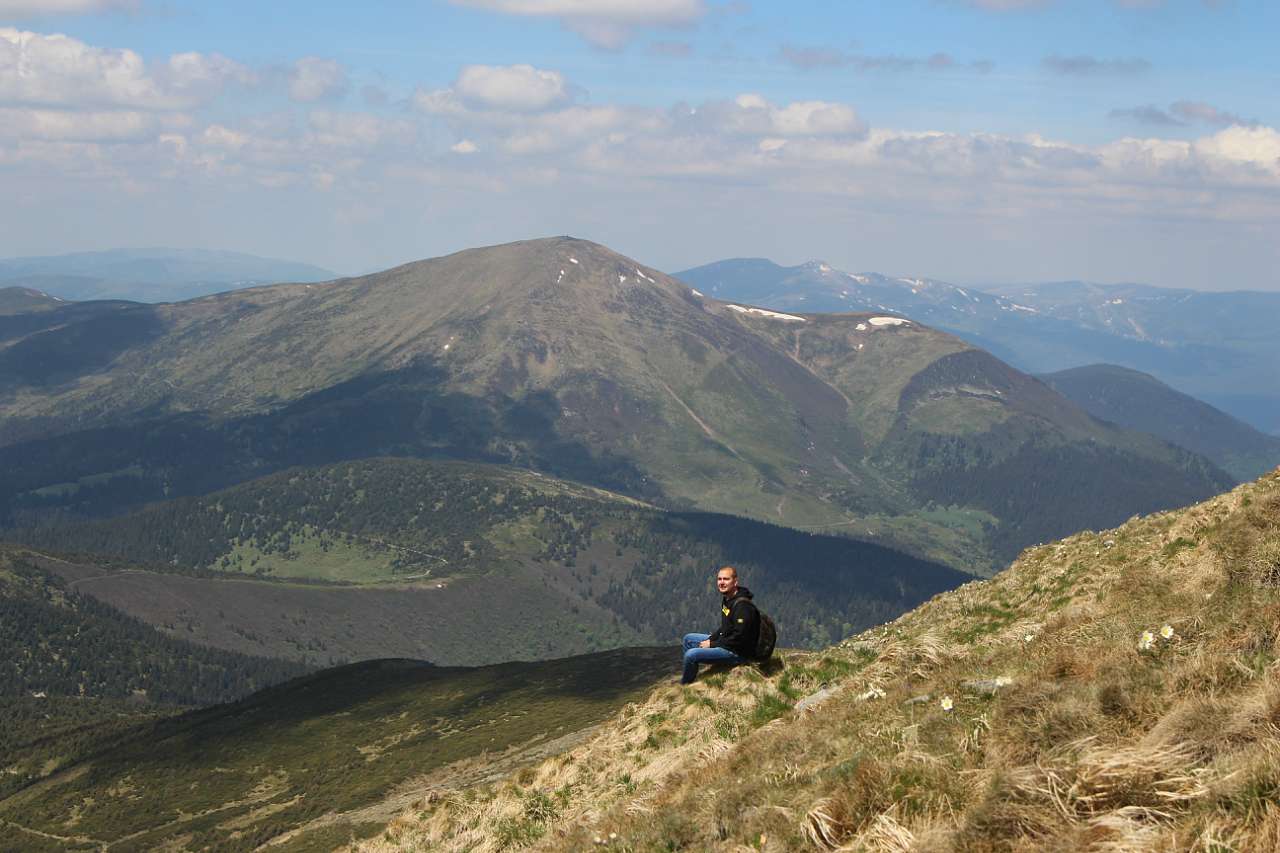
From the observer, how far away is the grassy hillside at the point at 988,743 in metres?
14.1

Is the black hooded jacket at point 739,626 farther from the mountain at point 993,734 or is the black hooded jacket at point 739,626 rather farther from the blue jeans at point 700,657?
the mountain at point 993,734

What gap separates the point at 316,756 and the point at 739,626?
115514 millimetres

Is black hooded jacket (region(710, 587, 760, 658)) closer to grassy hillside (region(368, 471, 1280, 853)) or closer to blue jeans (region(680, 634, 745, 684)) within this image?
blue jeans (region(680, 634, 745, 684))

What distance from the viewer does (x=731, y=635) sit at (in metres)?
33.4

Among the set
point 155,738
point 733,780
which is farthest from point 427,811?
point 155,738

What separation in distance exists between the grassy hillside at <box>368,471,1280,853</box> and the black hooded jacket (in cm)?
95

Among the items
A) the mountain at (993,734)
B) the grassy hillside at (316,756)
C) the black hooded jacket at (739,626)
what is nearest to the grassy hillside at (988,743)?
the mountain at (993,734)

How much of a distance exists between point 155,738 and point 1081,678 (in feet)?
612

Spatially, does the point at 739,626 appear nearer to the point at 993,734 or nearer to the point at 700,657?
the point at 700,657

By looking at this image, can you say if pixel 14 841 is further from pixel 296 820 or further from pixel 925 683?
pixel 925 683

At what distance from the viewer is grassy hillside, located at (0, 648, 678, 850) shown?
316 ft

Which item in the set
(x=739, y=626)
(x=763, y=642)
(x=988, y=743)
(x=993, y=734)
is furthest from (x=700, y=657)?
(x=988, y=743)

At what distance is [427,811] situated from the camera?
118 ft

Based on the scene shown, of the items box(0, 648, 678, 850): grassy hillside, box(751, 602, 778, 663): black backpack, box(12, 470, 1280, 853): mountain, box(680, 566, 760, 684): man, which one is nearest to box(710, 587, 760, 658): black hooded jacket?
box(680, 566, 760, 684): man
